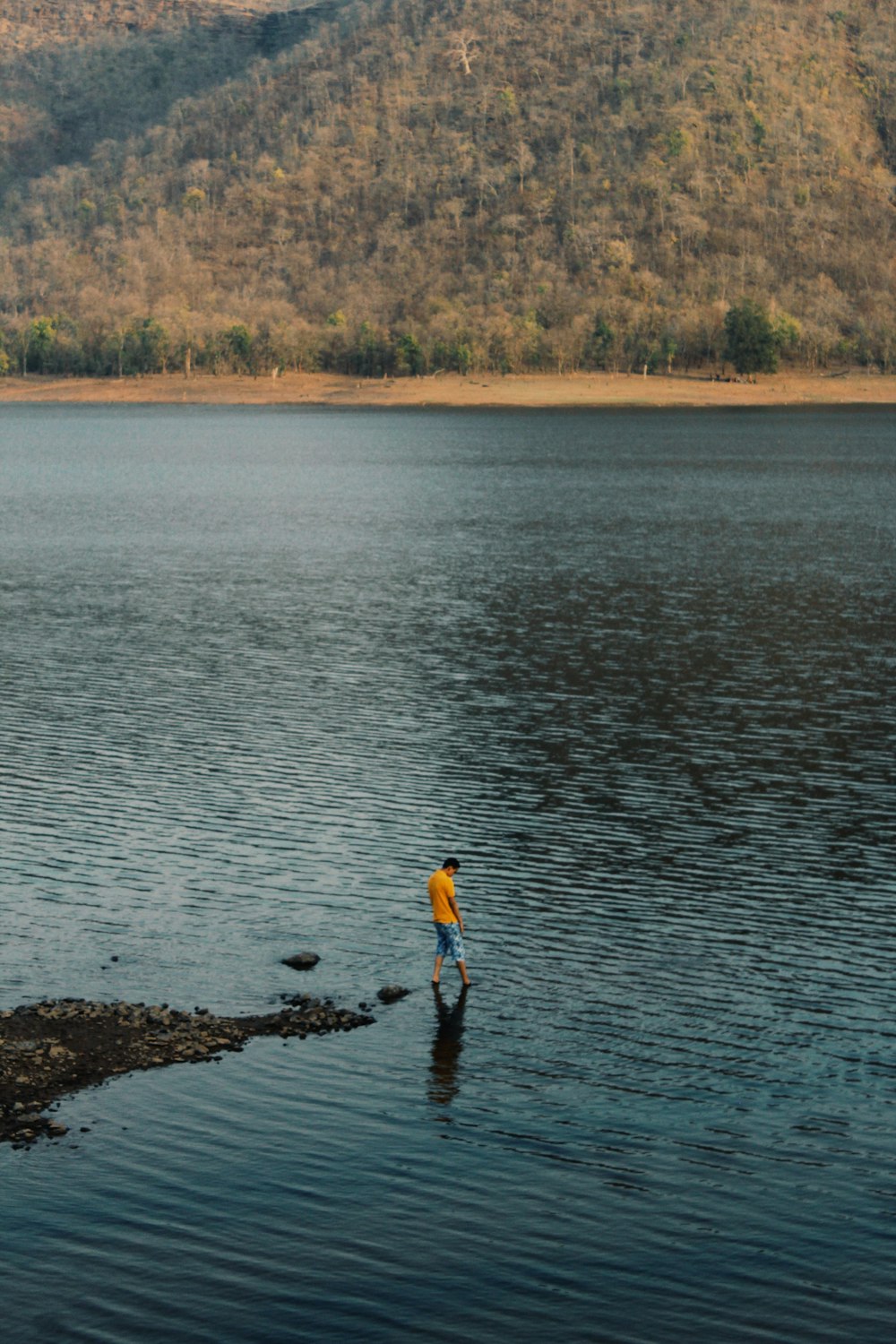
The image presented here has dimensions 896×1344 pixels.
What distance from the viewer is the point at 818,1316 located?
59.0 feet

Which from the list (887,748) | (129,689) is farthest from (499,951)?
(129,689)

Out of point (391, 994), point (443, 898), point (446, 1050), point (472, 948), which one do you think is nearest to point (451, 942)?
point (443, 898)

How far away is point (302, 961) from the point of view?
28.3 meters

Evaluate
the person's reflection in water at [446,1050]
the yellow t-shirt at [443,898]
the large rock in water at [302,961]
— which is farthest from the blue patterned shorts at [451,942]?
the large rock in water at [302,961]

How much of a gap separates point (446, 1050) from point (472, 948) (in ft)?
15.9

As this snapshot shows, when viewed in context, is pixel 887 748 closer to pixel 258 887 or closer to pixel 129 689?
pixel 258 887

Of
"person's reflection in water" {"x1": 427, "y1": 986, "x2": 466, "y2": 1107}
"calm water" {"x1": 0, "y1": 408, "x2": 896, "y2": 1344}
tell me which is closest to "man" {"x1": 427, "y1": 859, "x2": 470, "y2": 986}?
"person's reflection in water" {"x1": 427, "y1": 986, "x2": 466, "y2": 1107}

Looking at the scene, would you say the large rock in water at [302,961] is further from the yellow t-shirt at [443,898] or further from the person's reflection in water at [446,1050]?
the yellow t-shirt at [443,898]

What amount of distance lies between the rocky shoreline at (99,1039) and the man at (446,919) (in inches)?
70.1

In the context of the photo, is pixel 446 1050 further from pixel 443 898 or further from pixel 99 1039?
pixel 99 1039

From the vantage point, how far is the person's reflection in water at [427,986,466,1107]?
76.7ft

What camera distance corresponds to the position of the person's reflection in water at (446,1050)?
23391 mm

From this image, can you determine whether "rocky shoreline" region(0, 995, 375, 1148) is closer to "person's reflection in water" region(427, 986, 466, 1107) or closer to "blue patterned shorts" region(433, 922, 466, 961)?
"person's reflection in water" region(427, 986, 466, 1107)

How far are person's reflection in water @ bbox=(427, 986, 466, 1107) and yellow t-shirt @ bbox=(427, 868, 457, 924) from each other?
121 centimetres
